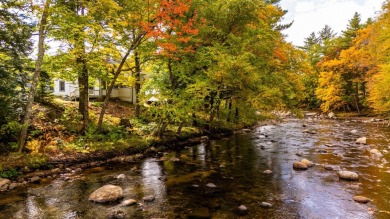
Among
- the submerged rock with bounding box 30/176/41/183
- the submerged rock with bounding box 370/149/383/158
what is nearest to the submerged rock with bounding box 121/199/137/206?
the submerged rock with bounding box 30/176/41/183

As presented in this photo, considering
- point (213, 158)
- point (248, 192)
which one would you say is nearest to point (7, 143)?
point (213, 158)

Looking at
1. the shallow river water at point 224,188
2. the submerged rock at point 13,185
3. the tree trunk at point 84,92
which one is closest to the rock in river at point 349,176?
the shallow river water at point 224,188

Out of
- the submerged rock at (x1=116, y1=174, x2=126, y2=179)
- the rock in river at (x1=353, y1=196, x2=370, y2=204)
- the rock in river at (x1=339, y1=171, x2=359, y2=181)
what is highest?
the rock in river at (x1=339, y1=171, x2=359, y2=181)

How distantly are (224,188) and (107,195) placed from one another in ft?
12.2

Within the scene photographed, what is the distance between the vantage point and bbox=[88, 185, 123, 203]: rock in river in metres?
7.39

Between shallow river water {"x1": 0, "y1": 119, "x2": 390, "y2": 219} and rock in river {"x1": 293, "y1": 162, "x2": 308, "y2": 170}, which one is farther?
rock in river {"x1": 293, "y1": 162, "x2": 308, "y2": 170}

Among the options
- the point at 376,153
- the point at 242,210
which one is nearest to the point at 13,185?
the point at 242,210

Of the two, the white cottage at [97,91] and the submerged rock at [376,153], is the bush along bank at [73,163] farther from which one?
the white cottage at [97,91]

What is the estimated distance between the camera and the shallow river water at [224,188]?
6.73 meters

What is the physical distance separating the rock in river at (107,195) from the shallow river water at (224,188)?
0.23 m

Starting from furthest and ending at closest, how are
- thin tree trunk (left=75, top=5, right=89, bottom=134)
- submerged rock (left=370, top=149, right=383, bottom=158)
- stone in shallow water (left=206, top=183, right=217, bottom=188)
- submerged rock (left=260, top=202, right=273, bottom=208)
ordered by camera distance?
submerged rock (left=370, top=149, right=383, bottom=158)
thin tree trunk (left=75, top=5, right=89, bottom=134)
stone in shallow water (left=206, top=183, right=217, bottom=188)
submerged rock (left=260, top=202, right=273, bottom=208)

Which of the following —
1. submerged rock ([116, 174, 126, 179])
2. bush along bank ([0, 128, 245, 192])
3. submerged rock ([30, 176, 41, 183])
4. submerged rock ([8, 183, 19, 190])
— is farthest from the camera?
submerged rock ([116, 174, 126, 179])

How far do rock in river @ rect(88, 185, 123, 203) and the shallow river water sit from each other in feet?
0.76

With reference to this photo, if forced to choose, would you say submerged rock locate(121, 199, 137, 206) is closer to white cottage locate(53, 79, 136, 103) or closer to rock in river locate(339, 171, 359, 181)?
rock in river locate(339, 171, 359, 181)
